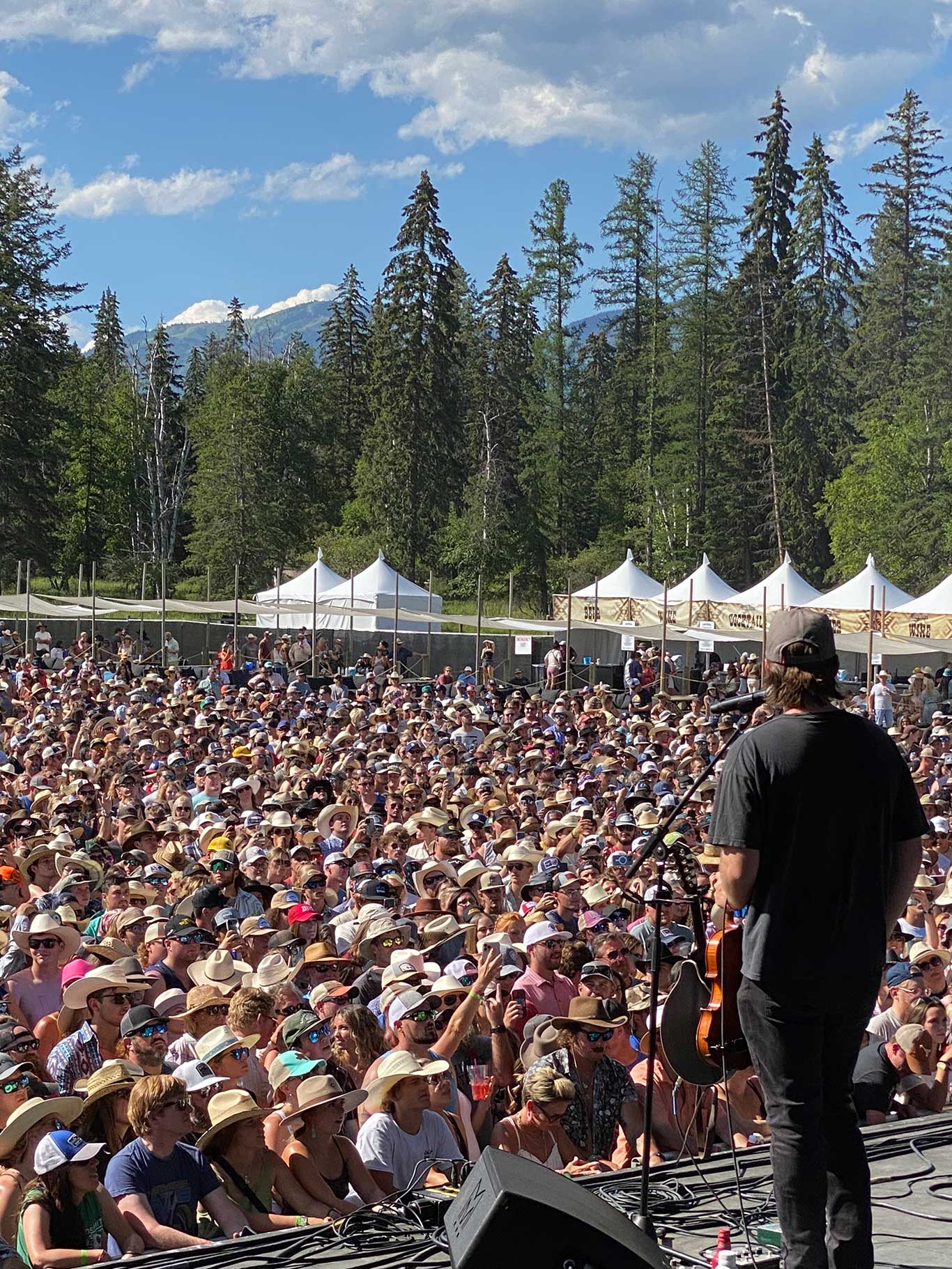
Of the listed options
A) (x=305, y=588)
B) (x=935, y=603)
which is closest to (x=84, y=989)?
(x=935, y=603)

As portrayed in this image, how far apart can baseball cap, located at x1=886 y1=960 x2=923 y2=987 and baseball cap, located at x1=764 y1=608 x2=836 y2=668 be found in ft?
14.8

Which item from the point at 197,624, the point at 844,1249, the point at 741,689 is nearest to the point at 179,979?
the point at 844,1249

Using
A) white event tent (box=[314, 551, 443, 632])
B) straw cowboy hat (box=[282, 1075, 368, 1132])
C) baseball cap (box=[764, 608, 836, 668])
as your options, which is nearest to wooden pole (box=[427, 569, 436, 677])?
white event tent (box=[314, 551, 443, 632])

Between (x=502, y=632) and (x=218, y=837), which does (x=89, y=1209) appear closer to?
(x=218, y=837)

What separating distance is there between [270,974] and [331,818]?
6.03 m

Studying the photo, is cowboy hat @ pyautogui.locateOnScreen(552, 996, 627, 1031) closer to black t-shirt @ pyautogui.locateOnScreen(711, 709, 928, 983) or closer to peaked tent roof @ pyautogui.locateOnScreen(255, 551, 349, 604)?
black t-shirt @ pyautogui.locateOnScreen(711, 709, 928, 983)

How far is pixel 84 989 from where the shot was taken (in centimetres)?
696

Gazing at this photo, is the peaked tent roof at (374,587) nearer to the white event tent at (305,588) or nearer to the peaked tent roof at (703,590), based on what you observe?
the white event tent at (305,588)

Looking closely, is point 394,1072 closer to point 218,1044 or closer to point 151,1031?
point 218,1044

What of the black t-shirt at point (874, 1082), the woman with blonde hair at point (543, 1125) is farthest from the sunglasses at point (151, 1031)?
the black t-shirt at point (874, 1082)

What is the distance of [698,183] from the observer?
208 feet

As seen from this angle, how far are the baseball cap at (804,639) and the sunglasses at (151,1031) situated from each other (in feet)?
11.7

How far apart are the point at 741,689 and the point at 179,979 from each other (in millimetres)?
21117

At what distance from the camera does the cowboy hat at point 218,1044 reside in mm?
6180
